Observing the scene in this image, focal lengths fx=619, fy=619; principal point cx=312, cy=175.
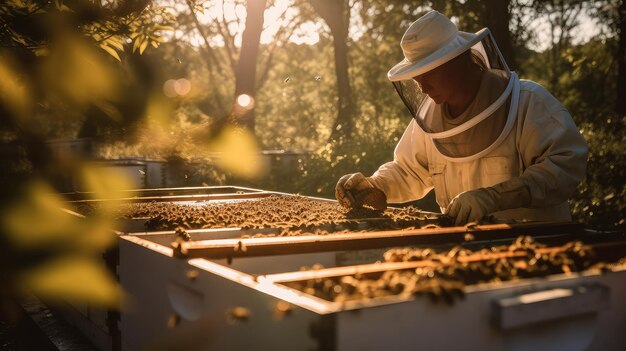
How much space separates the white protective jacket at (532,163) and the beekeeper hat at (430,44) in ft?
1.43

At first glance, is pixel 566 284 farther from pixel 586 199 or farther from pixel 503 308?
pixel 586 199

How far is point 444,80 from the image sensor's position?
326cm

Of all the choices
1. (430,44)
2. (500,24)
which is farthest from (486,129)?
(500,24)

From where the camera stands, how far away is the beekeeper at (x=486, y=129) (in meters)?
2.97

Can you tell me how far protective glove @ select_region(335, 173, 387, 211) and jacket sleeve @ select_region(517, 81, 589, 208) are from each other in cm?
73

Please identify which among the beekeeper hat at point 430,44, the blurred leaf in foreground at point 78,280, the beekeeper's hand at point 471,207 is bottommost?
the blurred leaf in foreground at point 78,280

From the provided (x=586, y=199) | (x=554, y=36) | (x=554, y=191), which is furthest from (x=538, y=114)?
(x=554, y=36)

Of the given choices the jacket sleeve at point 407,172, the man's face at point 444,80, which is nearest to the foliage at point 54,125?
the man's face at point 444,80

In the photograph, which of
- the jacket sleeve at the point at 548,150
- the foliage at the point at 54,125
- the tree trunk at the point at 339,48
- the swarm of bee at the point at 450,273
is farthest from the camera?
the tree trunk at the point at 339,48

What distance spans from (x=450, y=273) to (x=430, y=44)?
2.08 meters

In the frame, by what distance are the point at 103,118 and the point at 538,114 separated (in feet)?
6.90

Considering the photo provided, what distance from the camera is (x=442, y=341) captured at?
125cm

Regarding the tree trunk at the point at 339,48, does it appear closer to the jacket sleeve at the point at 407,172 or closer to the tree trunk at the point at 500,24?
the tree trunk at the point at 500,24

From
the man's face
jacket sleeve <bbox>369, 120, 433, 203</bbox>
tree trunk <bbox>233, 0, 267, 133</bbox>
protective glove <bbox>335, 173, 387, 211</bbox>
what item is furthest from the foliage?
tree trunk <bbox>233, 0, 267, 133</bbox>
